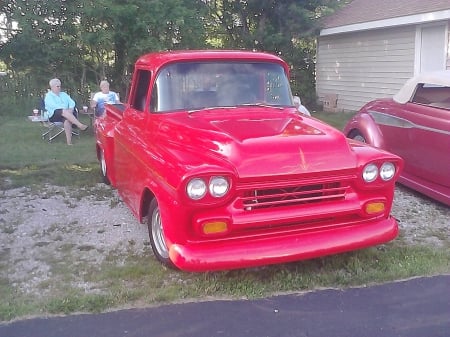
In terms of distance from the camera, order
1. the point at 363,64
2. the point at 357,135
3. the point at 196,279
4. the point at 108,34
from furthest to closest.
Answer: the point at 363,64 < the point at 108,34 < the point at 357,135 < the point at 196,279

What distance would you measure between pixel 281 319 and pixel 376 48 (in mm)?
12217

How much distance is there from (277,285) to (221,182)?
935 millimetres

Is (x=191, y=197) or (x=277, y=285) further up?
(x=191, y=197)

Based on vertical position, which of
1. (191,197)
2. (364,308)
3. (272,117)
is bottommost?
(364,308)

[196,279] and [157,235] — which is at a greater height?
[157,235]

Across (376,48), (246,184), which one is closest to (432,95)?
(246,184)

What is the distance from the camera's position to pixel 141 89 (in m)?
5.04

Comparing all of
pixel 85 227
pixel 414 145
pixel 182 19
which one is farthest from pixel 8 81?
pixel 414 145

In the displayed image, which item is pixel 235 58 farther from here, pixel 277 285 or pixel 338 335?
pixel 338 335

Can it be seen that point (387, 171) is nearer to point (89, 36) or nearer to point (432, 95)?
point (432, 95)

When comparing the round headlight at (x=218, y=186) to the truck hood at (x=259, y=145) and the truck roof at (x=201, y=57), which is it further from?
the truck roof at (x=201, y=57)

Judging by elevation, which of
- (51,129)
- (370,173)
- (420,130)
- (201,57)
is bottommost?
(51,129)

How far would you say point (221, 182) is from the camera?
3.50 m

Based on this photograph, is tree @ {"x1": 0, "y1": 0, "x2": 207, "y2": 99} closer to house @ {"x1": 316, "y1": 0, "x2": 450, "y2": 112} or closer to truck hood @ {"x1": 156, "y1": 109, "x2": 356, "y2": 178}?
house @ {"x1": 316, "y1": 0, "x2": 450, "y2": 112}
